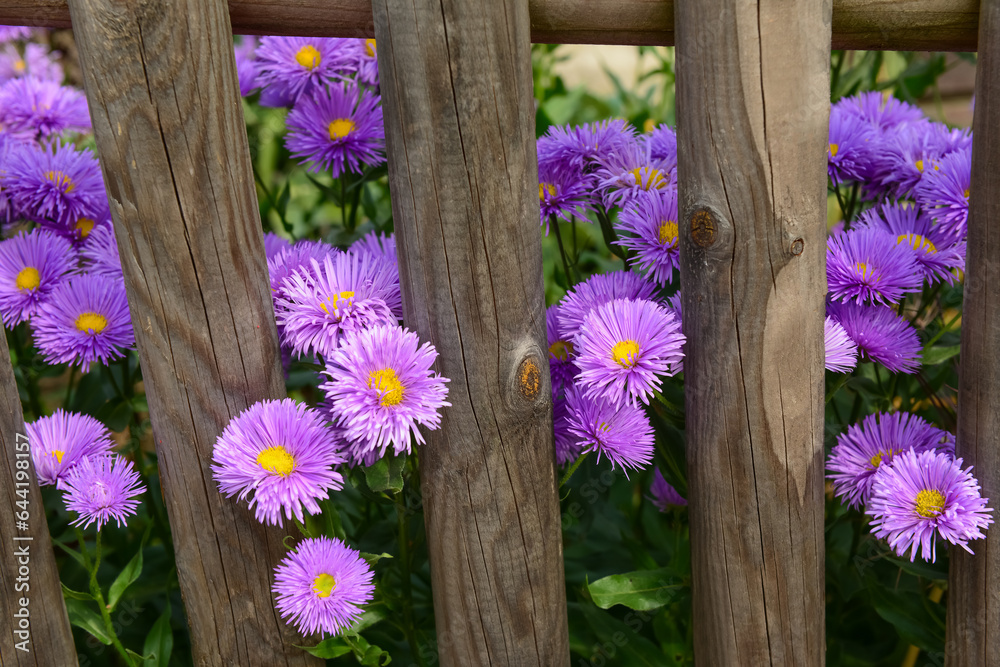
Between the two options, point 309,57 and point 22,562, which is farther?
point 309,57

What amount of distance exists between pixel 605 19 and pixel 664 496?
2.92ft

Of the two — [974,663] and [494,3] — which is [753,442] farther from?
[494,3]

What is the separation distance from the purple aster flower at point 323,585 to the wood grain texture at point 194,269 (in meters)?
0.10

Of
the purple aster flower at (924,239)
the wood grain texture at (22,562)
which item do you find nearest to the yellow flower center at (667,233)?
the purple aster flower at (924,239)

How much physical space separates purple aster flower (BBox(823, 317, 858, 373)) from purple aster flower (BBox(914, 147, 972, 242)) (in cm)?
29

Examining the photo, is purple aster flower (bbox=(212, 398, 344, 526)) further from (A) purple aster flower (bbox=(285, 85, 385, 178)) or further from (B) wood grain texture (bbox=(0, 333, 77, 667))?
(A) purple aster flower (bbox=(285, 85, 385, 178))

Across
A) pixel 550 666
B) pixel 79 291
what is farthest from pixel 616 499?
pixel 79 291

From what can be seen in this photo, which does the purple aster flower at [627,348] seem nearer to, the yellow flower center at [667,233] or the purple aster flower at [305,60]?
the yellow flower center at [667,233]

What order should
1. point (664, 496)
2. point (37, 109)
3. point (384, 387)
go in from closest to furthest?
point (384, 387)
point (664, 496)
point (37, 109)

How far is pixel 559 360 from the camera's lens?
1312 millimetres

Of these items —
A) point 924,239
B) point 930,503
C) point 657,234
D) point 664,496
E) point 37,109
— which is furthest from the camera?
point 37,109

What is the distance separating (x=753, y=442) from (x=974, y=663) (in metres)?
0.52

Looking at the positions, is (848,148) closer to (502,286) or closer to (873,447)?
(873,447)

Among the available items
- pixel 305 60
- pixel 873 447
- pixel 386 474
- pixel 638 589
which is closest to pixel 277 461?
pixel 386 474
